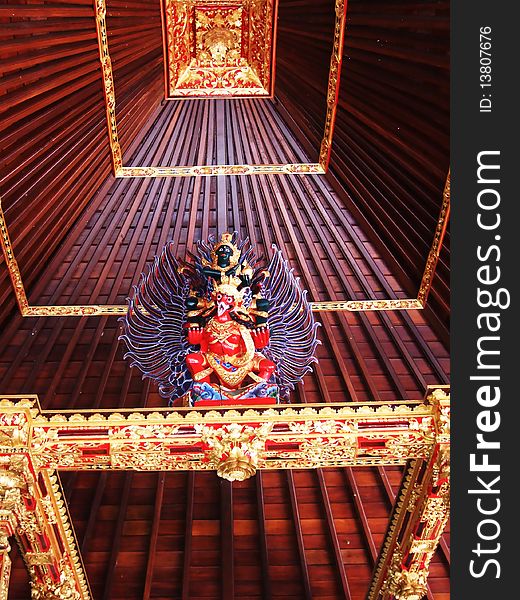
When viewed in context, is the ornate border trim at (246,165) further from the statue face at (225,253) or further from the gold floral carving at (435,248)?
the statue face at (225,253)

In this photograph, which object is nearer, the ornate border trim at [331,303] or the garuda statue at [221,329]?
the garuda statue at [221,329]

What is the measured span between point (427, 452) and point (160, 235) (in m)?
4.96

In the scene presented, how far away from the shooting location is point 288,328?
15.0 ft

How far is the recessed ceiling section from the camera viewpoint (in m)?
9.63

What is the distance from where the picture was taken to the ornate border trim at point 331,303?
598cm

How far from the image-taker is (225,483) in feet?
14.7

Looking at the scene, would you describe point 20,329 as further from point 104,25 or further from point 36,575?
point 104,25

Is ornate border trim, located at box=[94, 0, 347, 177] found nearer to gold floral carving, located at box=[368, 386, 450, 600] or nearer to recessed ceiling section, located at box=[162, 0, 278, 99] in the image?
recessed ceiling section, located at box=[162, 0, 278, 99]

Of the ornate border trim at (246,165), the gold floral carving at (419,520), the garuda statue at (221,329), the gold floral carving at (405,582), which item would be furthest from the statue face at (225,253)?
the ornate border trim at (246,165)

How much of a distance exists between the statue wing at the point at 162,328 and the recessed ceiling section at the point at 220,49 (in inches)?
232

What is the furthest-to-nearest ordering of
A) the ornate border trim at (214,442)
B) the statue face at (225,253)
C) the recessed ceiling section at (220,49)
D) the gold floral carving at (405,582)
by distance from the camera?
the recessed ceiling section at (220,49) < the statue face at (225,253) < the gold floral carving at (405,582) < the ornate border trim at (214,442)

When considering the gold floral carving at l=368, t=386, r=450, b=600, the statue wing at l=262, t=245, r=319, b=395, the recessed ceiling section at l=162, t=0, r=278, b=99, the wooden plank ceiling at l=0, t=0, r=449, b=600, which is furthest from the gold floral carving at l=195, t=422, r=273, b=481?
the recessed ceiling section at l=162, t=0, r=278, b=99

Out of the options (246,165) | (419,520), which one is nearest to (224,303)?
(419,520)

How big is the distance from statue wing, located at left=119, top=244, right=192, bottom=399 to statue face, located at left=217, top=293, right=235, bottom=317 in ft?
1.11
